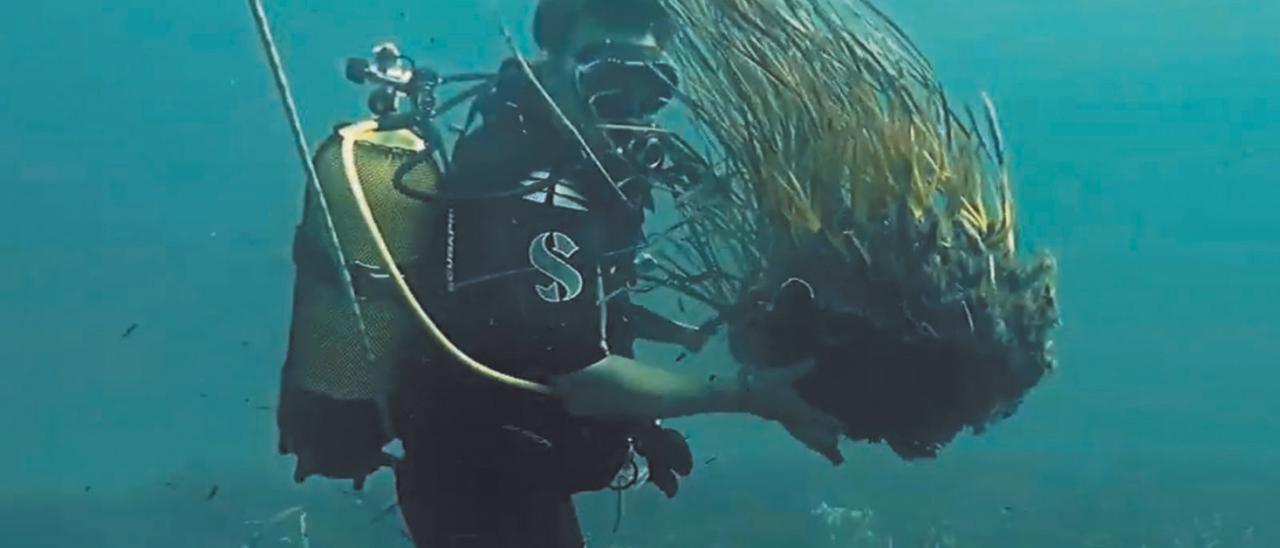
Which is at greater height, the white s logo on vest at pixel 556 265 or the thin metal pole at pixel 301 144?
the white s logo on vest at pixel 556 265

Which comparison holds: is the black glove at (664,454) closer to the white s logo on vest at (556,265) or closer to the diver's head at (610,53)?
the white s logo on vest at (556,265)

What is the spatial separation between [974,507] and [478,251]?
101 centimetres

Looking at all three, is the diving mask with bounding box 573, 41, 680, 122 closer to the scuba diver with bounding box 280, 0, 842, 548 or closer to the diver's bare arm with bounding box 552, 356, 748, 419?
the scuba diver with bounding box 280, 0, 842, 548

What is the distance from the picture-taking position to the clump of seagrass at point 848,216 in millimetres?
2141

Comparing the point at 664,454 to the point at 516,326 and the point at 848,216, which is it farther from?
the point at 848,216

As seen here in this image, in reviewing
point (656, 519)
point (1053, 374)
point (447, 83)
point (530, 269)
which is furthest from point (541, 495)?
point (1053, 374)

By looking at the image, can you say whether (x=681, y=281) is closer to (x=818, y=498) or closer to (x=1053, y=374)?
A: (x=818, y=498)

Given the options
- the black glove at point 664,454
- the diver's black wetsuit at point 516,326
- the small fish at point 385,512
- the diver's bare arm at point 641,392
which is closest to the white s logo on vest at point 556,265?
the diver's black wetsuit at point 516,326

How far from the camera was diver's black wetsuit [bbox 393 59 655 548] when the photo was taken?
7.09 feet

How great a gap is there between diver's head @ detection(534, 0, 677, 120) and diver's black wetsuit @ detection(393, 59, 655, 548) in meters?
0.08

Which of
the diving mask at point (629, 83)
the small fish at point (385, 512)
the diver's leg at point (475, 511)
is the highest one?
the diving mask at point (629, 83)

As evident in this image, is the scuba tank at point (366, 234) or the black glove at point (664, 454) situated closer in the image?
the scuba tank at point (366, 234)

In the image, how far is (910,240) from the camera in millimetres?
2129

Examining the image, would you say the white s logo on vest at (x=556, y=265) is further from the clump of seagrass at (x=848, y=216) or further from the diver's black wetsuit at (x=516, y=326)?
the clump of seagrass at (x=848, y=216)
